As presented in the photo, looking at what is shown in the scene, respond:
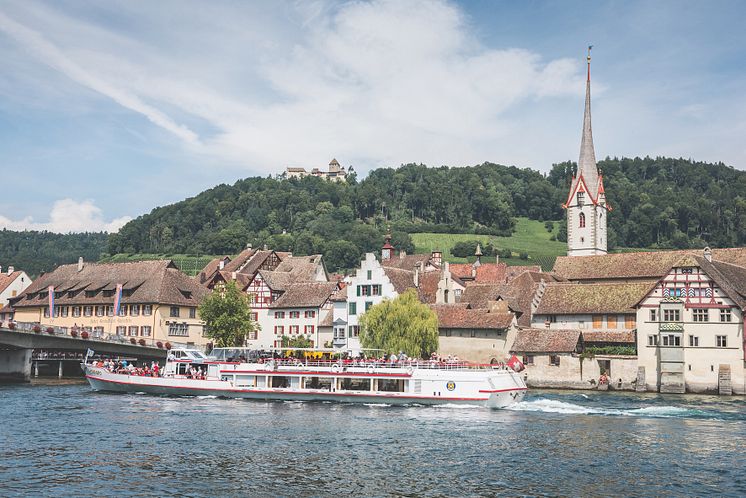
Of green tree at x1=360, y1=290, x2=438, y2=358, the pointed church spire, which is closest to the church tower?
the pointed church spire

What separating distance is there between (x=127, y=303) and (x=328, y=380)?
43.1 meters

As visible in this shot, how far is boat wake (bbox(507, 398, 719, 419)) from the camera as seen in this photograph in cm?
5856

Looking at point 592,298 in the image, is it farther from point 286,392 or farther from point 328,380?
point 286,392

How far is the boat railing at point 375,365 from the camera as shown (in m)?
68.5

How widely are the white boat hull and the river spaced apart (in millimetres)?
1480

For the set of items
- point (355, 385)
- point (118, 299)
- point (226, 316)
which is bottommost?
point (355, 385)

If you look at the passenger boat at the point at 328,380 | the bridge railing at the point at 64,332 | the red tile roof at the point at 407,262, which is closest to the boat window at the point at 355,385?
the passenger boat at the point at 328,380

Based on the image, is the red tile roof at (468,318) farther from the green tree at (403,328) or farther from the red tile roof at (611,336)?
the red tile roof at (611,336)

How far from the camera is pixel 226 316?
92.5 m

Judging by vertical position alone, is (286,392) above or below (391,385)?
below

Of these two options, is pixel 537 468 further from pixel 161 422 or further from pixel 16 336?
pixel 16 336

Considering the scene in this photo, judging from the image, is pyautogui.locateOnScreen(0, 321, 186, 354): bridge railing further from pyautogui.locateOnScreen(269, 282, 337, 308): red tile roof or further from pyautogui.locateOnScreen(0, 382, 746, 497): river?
pyautogui.locateOnScreen(0, 382, 746, 497): river

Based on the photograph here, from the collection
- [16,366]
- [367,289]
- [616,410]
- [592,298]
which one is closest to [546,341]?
[592,298]

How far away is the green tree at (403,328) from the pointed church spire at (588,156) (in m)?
69.5
